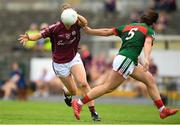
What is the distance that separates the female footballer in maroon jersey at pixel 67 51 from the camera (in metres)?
22.3

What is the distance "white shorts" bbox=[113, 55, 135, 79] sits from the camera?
69.9 feet

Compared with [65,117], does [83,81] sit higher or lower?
higher

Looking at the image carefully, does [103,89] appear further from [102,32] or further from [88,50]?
[88,50]

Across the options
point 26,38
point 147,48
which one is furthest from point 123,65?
point 26,38

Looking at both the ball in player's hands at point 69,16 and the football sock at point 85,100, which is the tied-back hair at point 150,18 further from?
the football sock at point 85,100

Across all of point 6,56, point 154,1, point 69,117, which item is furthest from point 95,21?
point 69,117

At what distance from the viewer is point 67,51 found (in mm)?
22656

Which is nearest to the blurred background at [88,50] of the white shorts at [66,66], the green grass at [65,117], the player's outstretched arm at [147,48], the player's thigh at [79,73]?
the green grass at [65,117]

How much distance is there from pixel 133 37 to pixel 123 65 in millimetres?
666

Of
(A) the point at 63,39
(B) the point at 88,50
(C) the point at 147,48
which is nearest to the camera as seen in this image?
(C) the point at 147,48

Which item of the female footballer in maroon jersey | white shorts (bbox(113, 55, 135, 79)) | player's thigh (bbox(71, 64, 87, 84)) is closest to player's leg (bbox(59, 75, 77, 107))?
the female footballer in maroon jersey

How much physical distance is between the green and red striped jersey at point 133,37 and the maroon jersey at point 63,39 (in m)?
1.30

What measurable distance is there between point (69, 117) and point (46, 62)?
17163 mm

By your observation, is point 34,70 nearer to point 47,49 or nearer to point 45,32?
point 47,49
